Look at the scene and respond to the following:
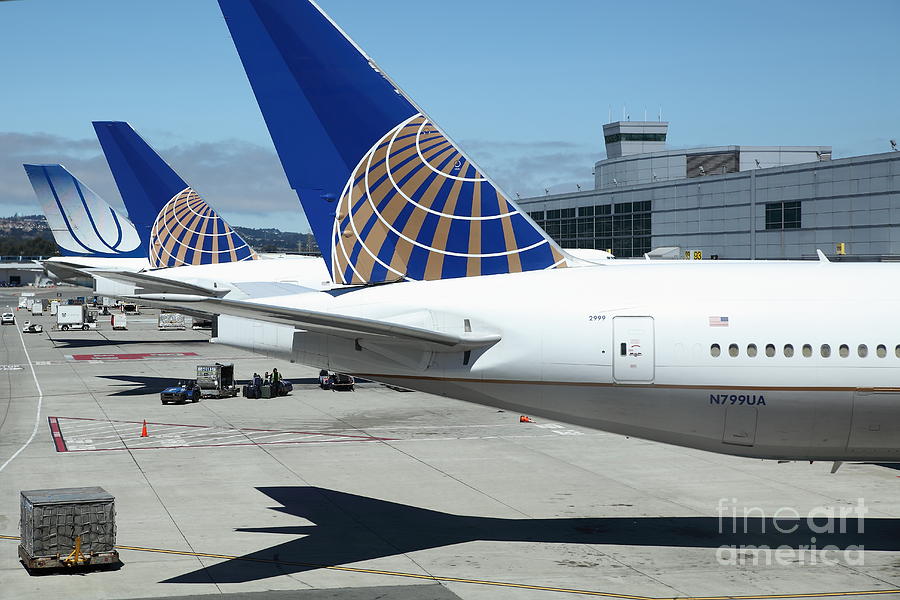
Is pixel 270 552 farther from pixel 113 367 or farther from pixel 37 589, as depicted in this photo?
pixel 113 367

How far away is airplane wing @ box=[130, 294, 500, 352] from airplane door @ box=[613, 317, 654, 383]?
2.67 metres

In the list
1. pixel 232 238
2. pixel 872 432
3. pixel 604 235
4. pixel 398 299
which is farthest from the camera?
pixel 604 235

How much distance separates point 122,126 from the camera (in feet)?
227

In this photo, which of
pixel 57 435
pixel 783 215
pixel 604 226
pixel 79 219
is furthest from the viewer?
pixel 604 226

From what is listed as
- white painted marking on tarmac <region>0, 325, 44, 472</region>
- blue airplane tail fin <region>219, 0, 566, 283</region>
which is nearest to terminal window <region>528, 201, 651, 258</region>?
white painted marking on tarmac <region>0, 325, 44, 472</region>

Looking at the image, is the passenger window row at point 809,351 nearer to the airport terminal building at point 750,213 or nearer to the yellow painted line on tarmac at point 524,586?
the yellow painted line on tarmac at point 524,586

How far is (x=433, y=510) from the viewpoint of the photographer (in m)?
25.9

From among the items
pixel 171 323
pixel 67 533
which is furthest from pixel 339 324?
pixel 171 323

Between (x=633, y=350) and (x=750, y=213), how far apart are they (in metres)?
87.2

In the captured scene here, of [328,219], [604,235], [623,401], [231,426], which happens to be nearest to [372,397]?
[231,426]

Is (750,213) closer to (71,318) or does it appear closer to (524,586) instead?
(71,318)

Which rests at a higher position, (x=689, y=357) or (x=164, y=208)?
(x=164, y=208)

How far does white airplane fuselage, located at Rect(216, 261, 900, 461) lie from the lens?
68.0 feet

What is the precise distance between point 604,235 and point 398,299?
4400 inches
